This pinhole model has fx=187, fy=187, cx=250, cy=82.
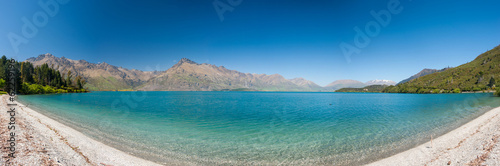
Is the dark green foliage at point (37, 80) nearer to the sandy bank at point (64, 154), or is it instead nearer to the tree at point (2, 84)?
the tree at point (2, 84)

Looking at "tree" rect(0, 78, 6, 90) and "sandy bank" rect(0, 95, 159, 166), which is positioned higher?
"tree" rect(0, 78, 6, 90)

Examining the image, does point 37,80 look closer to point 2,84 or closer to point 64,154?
point 2,84

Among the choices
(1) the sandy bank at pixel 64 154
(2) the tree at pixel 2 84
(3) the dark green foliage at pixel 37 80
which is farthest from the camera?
(3) the dark green foliage at pixel 37 80

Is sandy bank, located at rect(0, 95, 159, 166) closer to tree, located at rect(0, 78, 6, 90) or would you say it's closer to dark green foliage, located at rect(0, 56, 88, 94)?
tree, located at rect(0, 78, 6, 90)

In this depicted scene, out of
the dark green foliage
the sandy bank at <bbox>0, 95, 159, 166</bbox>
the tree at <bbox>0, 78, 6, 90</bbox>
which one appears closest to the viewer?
the sandy bank at <bbox>0, 95, 159, 166</bbox>

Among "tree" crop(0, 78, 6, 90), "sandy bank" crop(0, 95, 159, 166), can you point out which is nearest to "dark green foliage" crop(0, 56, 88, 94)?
"tree" crop(0, 78, 6, 90)

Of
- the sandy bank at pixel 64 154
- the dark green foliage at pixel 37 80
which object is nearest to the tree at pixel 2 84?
the dark green foliage at pixel 37 80

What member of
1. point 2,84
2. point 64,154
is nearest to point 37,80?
point 2,84

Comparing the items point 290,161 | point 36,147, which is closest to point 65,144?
point 36,147

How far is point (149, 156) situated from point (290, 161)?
38.6 feet

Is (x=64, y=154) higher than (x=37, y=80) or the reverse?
the reverse

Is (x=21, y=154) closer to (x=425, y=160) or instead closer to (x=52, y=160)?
(x=52, y=160)

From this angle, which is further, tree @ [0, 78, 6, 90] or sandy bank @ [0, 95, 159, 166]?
tree @ [0, 78, 6, 90]

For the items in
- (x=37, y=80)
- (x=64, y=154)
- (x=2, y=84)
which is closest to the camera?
(x=64, y=154)
